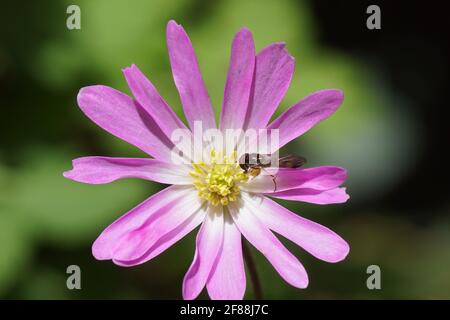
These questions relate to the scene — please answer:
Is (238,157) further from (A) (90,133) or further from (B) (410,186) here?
(B) (410,186)

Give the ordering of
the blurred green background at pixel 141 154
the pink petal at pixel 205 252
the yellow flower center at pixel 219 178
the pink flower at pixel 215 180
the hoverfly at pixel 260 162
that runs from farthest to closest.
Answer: the blurred green background at pixel 141 154
the yellow flower center at pixel 219 178
the hoverfly at pixel 260 162
the pink flower at pixel 215 180
the pink petal at pixel 205 252

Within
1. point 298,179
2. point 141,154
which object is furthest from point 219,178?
point 141,154

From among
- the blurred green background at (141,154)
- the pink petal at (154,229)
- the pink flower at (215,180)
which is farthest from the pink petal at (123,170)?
the blurred green background at (141,154)

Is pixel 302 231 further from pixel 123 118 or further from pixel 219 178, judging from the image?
→ pixel 123 118

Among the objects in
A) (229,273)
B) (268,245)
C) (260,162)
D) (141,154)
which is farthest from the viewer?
(141,154)

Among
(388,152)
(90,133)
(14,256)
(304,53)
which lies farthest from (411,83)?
(14,256)

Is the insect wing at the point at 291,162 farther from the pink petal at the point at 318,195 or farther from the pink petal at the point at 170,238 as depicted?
the pink petal at the point at 170,238
